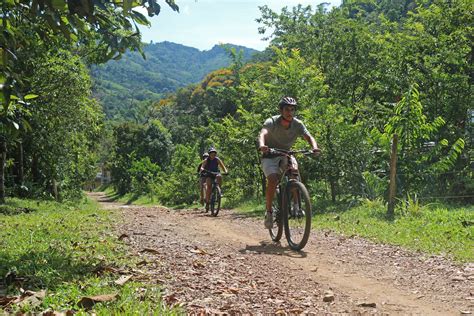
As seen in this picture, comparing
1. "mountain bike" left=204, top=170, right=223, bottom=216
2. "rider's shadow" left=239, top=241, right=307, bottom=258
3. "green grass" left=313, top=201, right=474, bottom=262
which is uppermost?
"mountain bike" left=204, top=170, right=223, bottom=216

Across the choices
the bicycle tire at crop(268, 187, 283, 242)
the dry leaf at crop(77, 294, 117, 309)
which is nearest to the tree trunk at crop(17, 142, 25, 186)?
the bicycle tire at crop(268, 187, 283, 242)

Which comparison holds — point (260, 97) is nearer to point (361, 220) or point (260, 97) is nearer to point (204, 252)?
point (361, 220)

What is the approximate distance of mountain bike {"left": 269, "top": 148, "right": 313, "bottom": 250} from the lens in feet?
22.3

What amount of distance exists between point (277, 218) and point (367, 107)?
37.8ft

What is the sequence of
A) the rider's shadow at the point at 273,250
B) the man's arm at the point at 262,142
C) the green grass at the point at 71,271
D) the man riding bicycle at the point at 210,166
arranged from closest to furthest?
the green grass at the point at 71,271
the rider's shadow at the point at 273,250
the man's arm at the point at 262,142
the man riding bicycle at the point at 210,166

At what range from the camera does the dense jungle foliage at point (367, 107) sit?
1140cm

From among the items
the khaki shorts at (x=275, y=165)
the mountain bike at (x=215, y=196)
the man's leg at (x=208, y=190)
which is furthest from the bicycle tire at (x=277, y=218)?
the man's leg at (x=208, y=190)

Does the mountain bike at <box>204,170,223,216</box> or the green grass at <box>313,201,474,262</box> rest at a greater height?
the mountain bike at <box>204,170,223,216</box>

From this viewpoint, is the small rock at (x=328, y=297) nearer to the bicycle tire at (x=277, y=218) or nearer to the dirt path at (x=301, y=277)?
the dirt path at (x=301, y=277)

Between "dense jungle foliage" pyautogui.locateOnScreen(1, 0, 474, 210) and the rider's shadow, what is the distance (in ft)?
11.1

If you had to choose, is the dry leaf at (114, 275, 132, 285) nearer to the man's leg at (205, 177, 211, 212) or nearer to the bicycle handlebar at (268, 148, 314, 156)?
the bicycle handlebar at (268, 148, 314, 156)

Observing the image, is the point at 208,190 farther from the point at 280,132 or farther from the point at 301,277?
the point at 301,277

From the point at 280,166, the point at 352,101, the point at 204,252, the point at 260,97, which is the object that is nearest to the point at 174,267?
the point at 204,252

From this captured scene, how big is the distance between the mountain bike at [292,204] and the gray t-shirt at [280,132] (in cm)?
Answer: 25
